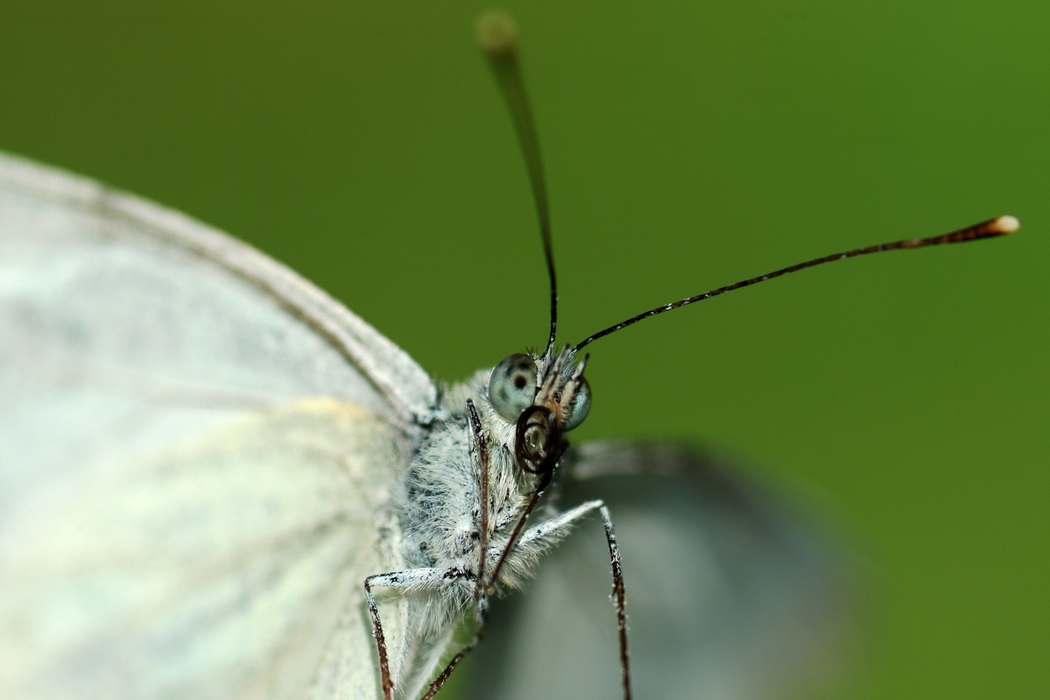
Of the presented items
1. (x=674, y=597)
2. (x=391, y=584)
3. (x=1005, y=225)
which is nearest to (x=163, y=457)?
(x=391, y=584)

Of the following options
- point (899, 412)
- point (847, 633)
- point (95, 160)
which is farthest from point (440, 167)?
point (847, 633)

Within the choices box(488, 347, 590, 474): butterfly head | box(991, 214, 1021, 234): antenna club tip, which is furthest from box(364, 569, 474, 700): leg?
box(991, 214, 1021, 234): antenna club tip

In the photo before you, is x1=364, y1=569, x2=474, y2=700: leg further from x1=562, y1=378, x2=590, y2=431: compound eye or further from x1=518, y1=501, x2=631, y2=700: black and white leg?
x1=562, y1=378, x2=590, y2=431: compound eye

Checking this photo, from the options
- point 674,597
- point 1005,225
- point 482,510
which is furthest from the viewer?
point 674,597

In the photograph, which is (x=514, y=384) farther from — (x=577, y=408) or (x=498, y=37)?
(x=498, y=37)

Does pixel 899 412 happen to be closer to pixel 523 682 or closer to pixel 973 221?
pixel 973 221

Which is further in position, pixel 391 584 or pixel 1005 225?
pixel 1005 225

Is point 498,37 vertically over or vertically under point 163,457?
over
